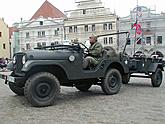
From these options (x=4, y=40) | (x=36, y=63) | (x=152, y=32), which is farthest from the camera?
(x=4, y=40)

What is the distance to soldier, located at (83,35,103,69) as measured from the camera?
782 cm

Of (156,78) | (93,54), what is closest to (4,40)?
(156,78)

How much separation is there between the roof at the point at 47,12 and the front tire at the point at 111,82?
57.4m

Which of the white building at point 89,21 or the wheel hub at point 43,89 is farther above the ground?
the white building at point 89,21

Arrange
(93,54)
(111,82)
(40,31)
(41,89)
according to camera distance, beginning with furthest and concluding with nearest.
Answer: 1. (40,31)
2. (111,82)
3. (93,54)
4. (41,89)

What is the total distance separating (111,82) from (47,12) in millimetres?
59047

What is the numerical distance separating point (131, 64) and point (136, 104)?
3.38m

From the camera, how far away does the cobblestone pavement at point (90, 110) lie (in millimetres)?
5457

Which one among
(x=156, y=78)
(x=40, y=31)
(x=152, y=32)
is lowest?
(x=156, y=78)

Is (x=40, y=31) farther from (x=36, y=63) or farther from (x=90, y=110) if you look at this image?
(x=90, y=110)

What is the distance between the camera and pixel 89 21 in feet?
179

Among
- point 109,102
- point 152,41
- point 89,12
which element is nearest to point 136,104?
point 109,102

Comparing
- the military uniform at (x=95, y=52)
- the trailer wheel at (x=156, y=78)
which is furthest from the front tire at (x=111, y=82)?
the trailer wheel at (x=156, y=78)

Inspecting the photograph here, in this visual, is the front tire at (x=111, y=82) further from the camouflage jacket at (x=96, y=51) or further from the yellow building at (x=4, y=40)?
the yellow building at (x=4, y=40)
